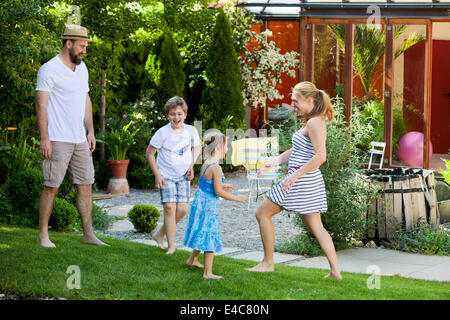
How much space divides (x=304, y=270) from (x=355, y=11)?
8107 mm

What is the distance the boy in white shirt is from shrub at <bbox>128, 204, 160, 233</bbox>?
1.77 metres

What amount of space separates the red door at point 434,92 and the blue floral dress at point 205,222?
8.25m

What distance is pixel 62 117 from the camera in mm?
5230

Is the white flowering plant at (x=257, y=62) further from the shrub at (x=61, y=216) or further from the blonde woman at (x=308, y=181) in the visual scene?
the blonde woman at (x=308, y=181)

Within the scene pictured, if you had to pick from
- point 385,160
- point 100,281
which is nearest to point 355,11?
point 385,160

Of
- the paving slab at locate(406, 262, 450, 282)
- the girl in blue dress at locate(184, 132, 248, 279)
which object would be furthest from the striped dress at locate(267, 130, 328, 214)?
the paving slab at locate(406, 262, 450, 282)

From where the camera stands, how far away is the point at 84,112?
17.9 feet

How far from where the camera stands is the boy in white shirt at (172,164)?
5355 mm

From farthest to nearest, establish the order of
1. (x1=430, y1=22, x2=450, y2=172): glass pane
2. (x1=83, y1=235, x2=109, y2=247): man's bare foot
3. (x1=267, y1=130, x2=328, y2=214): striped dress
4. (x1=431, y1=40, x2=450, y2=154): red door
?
(x1=431, y1=40, x2=450, y2=154): red door → (x1=430, y1=22, x2=450, y2=172): glass pane → (x1=83, y1=235, x2=109, y2=247): man's bare foot → (x1=267, y1=130, x2=328, y2=214): striped dress

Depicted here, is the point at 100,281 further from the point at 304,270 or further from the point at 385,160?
the point at 385,160

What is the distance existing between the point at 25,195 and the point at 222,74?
20.7ft

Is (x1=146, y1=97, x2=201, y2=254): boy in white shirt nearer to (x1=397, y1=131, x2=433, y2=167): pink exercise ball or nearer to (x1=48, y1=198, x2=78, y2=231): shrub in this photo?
(x1=48, y1=198, x2=78, y2=231): shrub

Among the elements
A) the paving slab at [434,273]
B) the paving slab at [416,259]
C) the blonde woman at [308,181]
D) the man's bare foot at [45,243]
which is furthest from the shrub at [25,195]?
the paving slab at [434,273]

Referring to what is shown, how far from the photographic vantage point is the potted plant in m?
10.4
